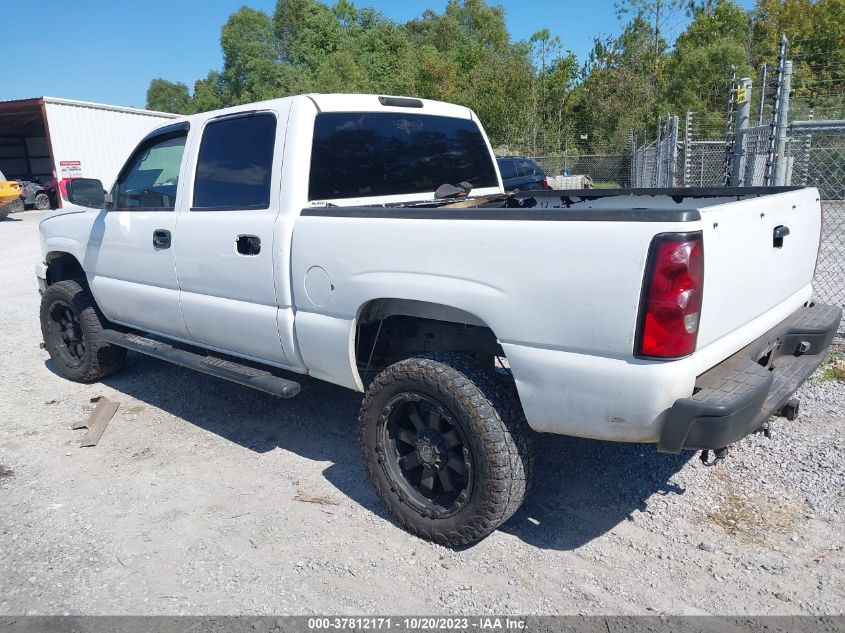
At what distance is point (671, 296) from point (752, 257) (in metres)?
0.66

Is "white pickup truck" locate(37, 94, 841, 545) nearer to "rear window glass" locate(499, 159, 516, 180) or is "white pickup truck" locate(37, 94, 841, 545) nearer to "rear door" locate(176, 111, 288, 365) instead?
"rear door" locate(176, 111, 288, 365)

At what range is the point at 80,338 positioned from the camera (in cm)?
570

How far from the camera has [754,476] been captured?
3.62 m

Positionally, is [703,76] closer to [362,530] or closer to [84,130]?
[84,130]

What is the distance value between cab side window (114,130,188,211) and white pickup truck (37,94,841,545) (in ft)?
0.07

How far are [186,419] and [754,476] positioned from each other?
12.4 ft

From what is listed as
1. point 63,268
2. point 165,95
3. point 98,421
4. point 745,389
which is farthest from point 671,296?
point 165,95

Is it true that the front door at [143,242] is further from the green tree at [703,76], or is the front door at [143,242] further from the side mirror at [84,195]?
the green tree at [703,76]

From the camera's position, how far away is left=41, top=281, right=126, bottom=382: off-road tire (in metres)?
5.42

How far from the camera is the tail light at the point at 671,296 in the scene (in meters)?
2.34

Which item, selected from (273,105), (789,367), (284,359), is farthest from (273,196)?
(789,367)

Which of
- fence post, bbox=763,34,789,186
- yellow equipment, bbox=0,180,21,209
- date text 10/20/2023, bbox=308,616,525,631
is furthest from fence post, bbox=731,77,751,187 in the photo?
yellow equipment, bbox=0,180,21,209

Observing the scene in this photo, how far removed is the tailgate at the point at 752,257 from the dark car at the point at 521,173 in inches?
455

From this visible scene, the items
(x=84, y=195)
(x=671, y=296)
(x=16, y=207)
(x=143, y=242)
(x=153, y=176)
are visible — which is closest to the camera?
(x=671, y=296)
